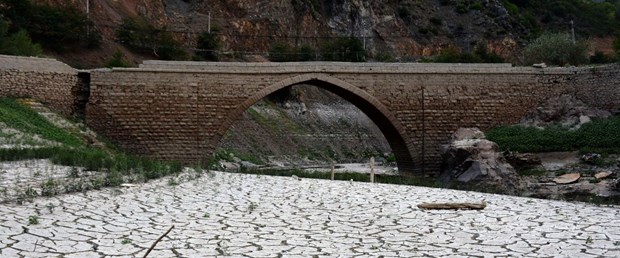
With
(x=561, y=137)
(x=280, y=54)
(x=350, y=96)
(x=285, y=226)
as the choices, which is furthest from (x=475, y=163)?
(x=280, y=54)

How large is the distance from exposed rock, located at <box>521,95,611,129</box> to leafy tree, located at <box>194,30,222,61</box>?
23399mm

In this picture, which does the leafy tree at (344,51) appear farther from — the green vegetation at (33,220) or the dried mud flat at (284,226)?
the green vegetation at (33,220)

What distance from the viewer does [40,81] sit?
19.9 metres

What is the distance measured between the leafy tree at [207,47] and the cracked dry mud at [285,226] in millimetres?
31444

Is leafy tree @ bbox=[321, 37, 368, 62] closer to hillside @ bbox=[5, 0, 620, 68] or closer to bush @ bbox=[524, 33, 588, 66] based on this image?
hillside @ bbox=[5, 0, 620, 68]

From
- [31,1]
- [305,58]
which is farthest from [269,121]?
[31,1]

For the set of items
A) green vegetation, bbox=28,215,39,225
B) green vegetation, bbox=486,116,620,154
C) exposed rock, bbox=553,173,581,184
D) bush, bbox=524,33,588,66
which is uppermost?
bush, bbox=524,33,588,66

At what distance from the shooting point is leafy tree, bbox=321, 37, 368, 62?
44.4 metres

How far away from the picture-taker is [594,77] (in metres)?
23.4

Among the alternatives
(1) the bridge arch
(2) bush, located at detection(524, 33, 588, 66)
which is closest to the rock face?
(1) the bridge arch

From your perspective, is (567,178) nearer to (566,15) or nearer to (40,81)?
(40,81)

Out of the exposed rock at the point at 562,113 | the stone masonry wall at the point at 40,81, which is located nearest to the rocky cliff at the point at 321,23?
the stone masonry wall at the point at 40,81

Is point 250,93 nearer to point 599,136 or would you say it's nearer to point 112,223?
point 599,136

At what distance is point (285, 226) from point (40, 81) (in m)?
15.3
